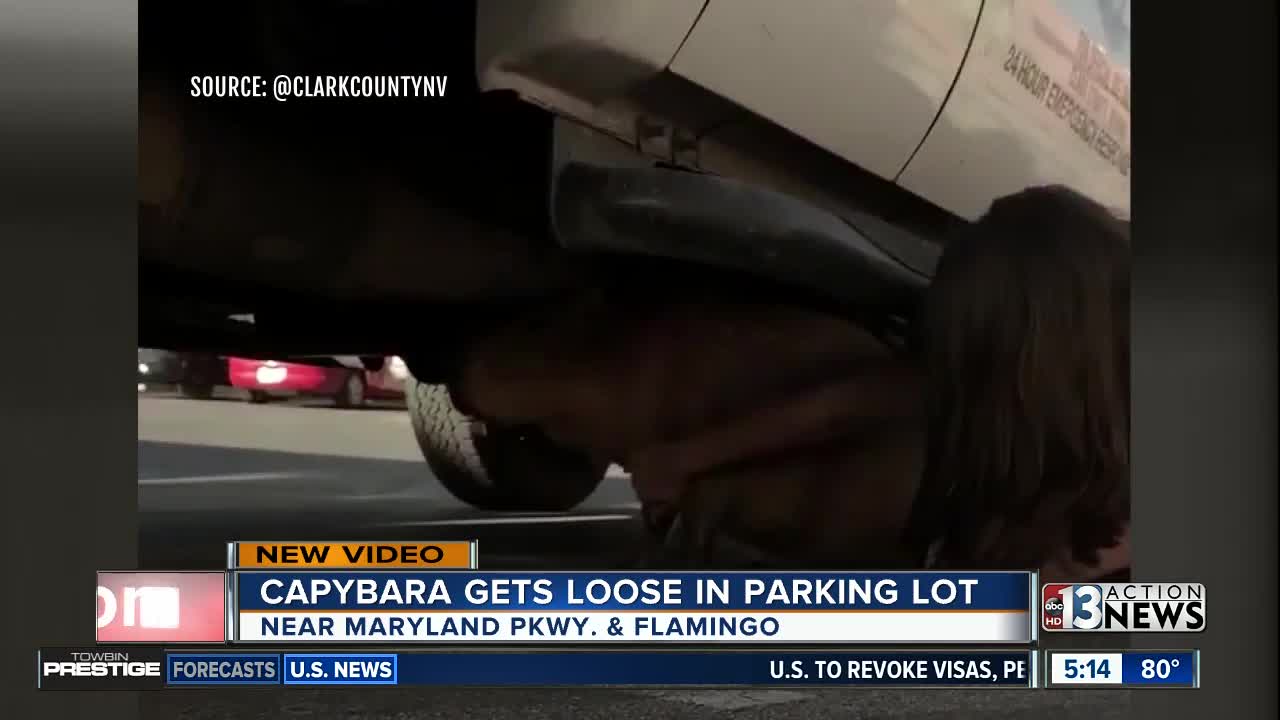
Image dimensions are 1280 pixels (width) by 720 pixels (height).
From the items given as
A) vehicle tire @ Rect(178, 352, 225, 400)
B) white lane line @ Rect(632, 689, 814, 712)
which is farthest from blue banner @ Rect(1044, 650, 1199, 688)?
vehicle tire @ Rect(178, 352, 225, 400)

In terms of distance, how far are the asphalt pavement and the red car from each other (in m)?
0.03

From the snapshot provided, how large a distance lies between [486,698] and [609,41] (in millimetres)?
947

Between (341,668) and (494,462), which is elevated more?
(494,462)

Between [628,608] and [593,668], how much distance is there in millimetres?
98

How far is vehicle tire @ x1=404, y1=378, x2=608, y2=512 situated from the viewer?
1.15m

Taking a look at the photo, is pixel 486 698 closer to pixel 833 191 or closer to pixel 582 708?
pixel 582 708

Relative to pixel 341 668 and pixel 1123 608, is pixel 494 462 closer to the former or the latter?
pixel 341 668

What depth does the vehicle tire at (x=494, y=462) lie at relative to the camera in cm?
115

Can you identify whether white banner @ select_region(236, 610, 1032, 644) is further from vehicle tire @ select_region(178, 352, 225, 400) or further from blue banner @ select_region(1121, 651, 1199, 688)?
vehicle tire @ select_region(178, 352, 225, 400)

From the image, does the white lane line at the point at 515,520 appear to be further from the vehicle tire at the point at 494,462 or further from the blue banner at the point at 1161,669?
the blue banner at the point at 1161,669

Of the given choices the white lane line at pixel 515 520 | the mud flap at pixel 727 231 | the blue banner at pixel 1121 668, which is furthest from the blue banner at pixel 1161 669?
the white lane line at pixel 515 520

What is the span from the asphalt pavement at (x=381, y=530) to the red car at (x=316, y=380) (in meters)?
0.03

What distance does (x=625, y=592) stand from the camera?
1076 millimetres

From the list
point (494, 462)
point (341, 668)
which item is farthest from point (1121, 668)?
point (341, 668)
